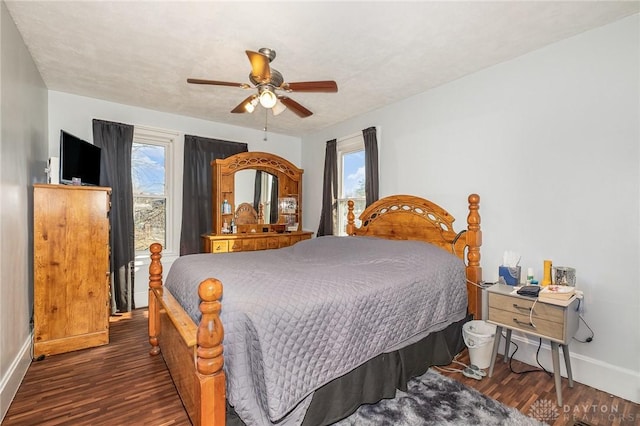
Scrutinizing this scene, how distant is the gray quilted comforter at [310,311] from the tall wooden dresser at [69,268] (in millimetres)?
848

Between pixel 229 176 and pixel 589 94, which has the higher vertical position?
pixel 589 94

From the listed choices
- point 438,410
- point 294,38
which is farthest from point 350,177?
point 438,410

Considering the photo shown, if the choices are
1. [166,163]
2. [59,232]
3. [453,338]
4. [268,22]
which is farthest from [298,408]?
[166,163]

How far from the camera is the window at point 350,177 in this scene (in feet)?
13.9

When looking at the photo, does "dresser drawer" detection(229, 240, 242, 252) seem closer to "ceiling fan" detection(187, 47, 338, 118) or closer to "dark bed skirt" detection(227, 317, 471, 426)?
"ceiling fan" detection(187, 47, 338, 118)

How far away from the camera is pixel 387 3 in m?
1.92

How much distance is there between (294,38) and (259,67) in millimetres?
502

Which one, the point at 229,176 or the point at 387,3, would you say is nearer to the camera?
the point at 387,3

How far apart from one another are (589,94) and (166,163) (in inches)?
180

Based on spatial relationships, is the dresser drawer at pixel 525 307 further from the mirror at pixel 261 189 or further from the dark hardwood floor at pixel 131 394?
the mirror at pixel 261 189

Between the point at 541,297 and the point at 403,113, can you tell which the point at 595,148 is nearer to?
the point at 541,297

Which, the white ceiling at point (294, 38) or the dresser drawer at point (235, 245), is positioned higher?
the white ceiling at point (294, 38)

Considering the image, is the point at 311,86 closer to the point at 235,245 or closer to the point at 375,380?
the point at 375,380

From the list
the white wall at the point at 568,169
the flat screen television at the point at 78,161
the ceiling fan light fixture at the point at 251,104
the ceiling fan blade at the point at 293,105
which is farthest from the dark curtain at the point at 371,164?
the flat screen television at the point at 78,161
